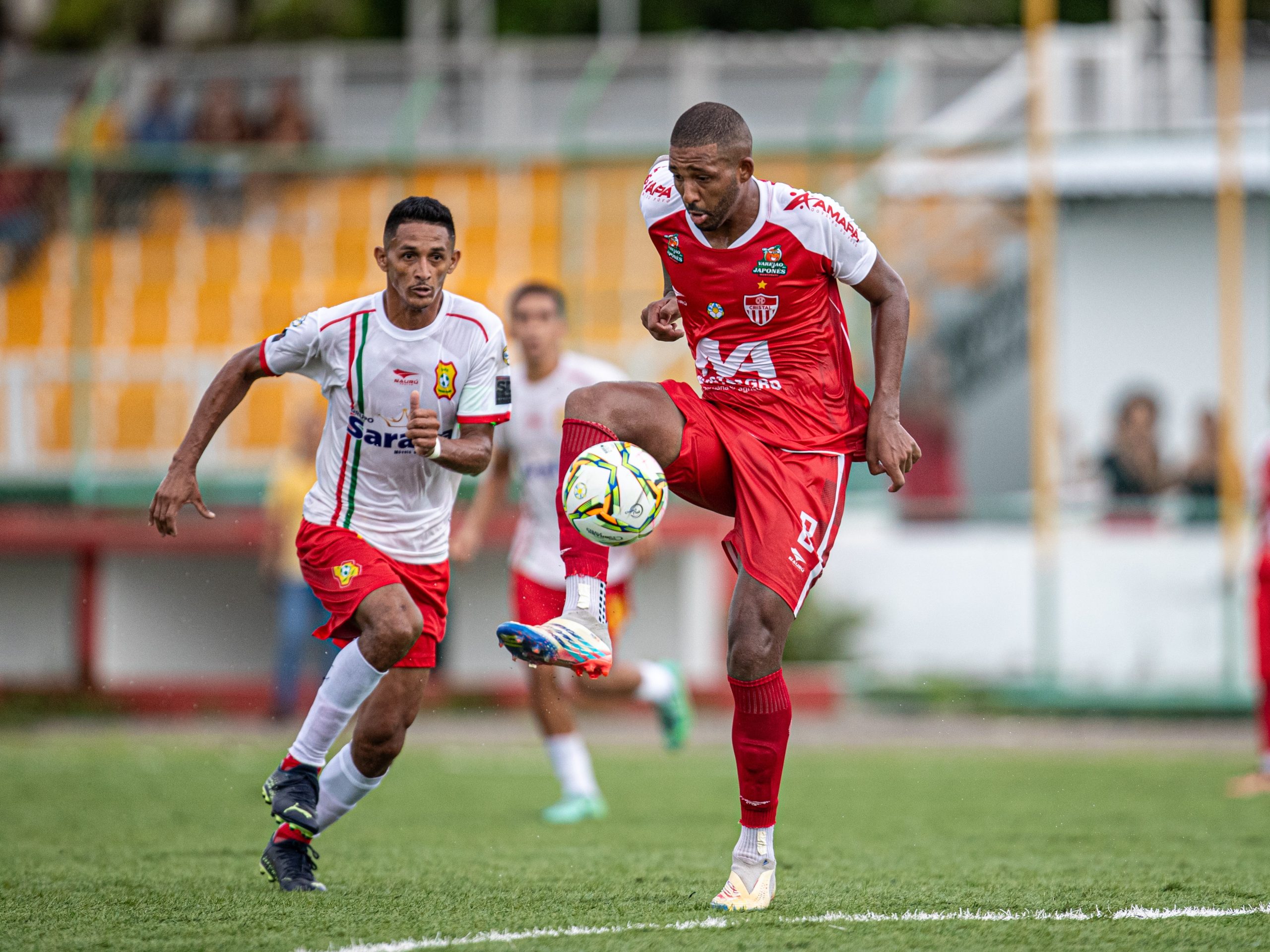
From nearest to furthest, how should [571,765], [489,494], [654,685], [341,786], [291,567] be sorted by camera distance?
[341,786] < [571,765] < [489,494] < [654,685] < [291,567]

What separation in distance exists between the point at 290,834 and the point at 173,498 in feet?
4.31

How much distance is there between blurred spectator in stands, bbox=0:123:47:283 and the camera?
16.0 metres

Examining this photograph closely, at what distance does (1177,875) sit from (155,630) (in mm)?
11333

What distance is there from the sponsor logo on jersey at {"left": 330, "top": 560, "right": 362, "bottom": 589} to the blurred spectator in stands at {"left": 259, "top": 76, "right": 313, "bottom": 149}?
13.2m

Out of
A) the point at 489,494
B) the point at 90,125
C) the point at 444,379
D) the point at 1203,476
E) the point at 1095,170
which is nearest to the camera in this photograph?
the point at 444,379

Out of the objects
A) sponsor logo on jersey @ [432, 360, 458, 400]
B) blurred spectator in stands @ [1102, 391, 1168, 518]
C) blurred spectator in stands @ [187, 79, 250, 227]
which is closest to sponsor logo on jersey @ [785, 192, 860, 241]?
sponsor logo on jersey @ [432, 360, 458, 400]

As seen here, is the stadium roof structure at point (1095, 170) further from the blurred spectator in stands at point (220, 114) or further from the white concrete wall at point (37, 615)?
the white concrete wall at point (37, 615)

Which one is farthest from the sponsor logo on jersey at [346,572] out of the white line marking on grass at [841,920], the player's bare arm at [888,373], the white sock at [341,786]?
the player's bare arm at [888,373]

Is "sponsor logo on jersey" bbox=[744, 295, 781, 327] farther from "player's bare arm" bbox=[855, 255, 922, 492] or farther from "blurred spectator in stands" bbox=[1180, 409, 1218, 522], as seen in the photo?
"blurred spectator in stands" bbox=[1180, 409, 1218, 522]

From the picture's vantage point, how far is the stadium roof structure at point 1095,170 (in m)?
16.9

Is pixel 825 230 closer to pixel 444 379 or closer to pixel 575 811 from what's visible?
pixel 444 379

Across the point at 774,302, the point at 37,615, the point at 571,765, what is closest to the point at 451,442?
the point at 774,302

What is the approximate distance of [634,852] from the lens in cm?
709

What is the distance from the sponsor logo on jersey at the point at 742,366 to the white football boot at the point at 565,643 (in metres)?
1.03
